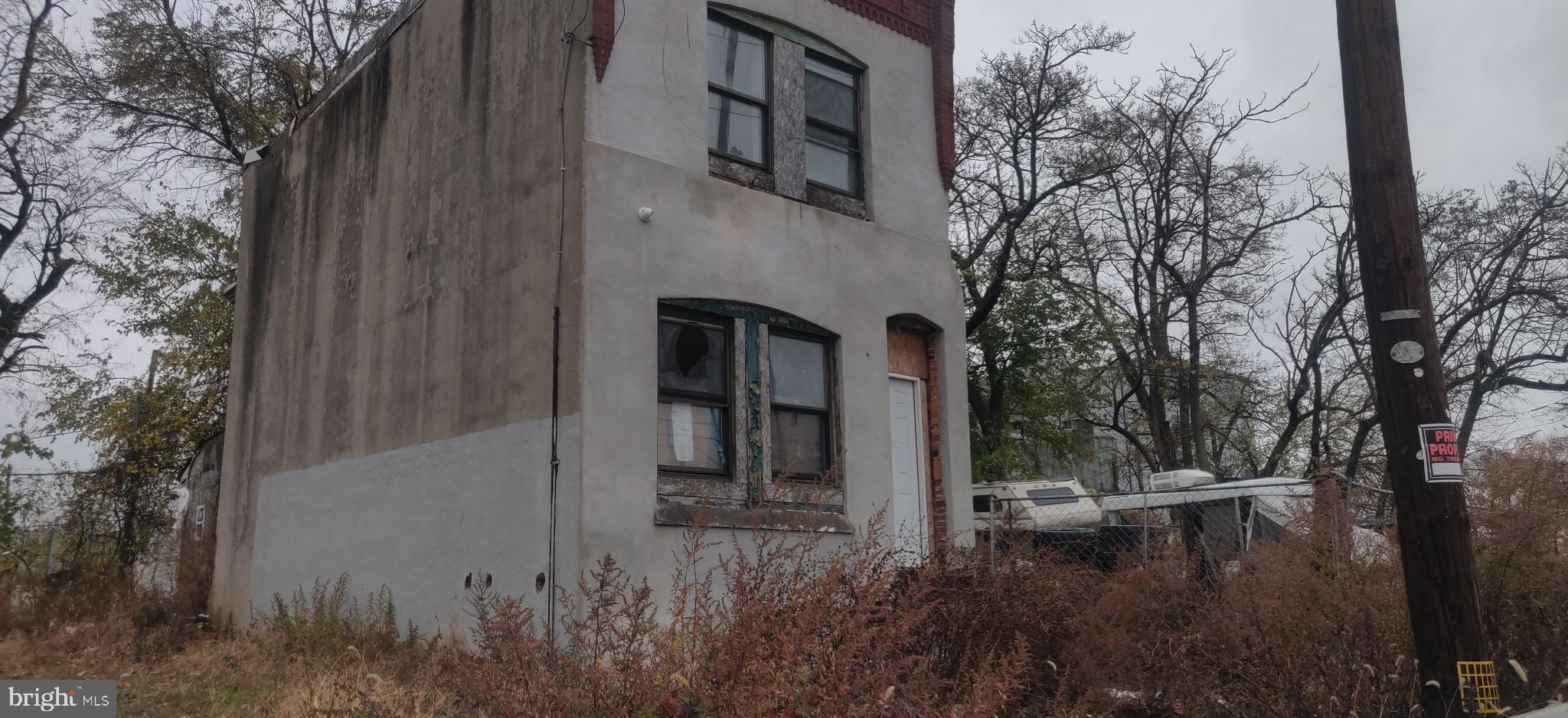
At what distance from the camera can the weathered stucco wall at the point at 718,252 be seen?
9.45 meters

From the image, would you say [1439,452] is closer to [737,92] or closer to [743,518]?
[743,518]

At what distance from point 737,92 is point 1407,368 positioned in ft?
22.5

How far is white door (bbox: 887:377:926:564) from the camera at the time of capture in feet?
38.3

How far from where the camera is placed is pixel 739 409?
10367 millimetres

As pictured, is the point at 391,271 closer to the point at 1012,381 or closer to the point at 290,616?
the point at 290,616

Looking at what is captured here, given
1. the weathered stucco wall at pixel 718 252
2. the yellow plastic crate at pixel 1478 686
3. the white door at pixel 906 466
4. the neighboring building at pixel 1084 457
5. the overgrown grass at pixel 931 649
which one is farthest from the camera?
the neighboring building at pixel 1084 457

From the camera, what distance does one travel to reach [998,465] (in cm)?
2242

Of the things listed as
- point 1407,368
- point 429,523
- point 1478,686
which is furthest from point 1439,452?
point 429,523

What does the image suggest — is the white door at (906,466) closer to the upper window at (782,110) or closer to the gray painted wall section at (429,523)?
the upper window at (782,110)

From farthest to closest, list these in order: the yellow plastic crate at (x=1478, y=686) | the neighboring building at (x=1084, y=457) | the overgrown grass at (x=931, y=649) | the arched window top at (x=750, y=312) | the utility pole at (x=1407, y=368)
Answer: the neighboring building at (x=1084, y=457) → the arched window top at (x=750, y=312) → the utility pole at (x=1407, y=368) → the yellow plastic crate at (x=1478, y=686) → the overgrown grass at (x=931, y=649)

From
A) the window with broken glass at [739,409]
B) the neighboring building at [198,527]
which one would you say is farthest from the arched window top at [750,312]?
the neighboring building at [198,527]

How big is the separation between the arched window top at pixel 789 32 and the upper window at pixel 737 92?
0.09 meters

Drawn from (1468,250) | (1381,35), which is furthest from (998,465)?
(1381,35)

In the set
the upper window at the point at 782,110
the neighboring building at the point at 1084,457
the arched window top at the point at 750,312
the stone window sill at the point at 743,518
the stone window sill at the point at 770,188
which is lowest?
the stone window sill at the point at 743,518
